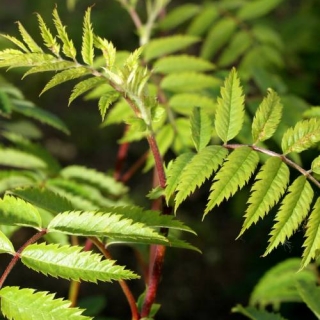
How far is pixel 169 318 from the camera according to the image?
14.9 ft

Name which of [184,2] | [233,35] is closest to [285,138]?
[233,35]

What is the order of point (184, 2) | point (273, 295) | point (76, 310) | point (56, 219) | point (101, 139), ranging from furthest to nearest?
point (184, 2), point (101, 139), point (273, 295), point (56, 219), point (76, 310)

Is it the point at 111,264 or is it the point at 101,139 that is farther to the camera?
the point at 101,139

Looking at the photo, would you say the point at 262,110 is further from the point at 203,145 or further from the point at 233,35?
the point at 233,35

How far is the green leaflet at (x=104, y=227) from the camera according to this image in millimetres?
1086

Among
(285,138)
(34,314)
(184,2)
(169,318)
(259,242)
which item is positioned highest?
(285,138)

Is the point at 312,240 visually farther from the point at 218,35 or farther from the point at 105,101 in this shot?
the point at 218,35

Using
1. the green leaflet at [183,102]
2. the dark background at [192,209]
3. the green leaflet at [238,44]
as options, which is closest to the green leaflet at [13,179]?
the green leaflet at [183,102]

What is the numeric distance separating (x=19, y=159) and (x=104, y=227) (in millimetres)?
901

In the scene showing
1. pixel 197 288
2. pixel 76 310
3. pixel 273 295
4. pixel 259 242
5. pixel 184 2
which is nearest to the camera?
pixel 76 310

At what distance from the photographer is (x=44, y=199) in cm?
131

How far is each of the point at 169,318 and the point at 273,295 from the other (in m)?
2.66

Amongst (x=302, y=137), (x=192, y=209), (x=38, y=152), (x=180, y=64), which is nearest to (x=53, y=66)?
(x=302, y=137)

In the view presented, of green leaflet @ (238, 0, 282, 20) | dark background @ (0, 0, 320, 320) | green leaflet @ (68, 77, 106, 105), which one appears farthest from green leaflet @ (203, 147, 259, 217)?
dark background @ (0, 0, 320, 320)
